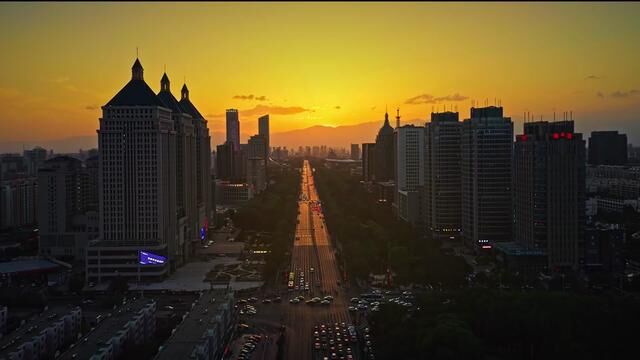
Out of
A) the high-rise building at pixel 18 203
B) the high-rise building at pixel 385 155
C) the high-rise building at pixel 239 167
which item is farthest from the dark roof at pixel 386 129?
the high-rise building at pixel 18 203

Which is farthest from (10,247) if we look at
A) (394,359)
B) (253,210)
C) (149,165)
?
(394,359)

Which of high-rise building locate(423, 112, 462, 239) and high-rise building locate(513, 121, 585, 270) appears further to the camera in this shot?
high-rise building locate(423, 112, 462, 239)

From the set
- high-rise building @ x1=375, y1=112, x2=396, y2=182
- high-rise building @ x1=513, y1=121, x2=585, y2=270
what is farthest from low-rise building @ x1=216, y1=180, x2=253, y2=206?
high-rise building @ x1=513, y1=121, x2=585, y2=270

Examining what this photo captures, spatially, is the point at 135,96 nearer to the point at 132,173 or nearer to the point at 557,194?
the point at 132,173

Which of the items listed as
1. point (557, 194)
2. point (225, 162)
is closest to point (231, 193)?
point (225, 162)

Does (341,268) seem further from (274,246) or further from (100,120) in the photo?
(100,120)

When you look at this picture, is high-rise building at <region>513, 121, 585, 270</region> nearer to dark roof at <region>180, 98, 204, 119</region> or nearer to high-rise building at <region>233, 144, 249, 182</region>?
dark roof at <region>180, 98, 204, 119</region>
